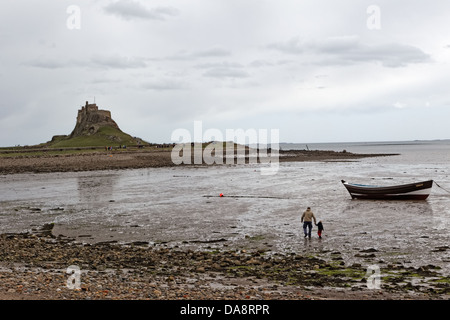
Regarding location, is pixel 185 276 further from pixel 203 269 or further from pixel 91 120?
pixel 91 120

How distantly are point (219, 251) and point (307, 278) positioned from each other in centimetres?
577

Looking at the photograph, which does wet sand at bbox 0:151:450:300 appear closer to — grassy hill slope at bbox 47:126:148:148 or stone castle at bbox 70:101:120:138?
grassy hill slope at bbox 47:126:148:148

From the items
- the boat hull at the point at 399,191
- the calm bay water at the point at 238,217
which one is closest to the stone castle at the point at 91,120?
the calm bay water at the point at 238,217

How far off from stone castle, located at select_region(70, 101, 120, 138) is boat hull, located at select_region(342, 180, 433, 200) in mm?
148669

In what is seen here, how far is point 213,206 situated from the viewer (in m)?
35.6

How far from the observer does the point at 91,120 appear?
604 ft

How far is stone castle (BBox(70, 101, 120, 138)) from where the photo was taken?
17718cm

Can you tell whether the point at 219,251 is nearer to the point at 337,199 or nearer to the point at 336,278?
the point at 336,278

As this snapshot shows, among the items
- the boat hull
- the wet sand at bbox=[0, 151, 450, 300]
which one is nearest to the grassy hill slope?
the boat hull

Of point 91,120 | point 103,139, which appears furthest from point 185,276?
point 91,120

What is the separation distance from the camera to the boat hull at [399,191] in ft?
124

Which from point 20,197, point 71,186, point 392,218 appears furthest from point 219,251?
point 71,186
